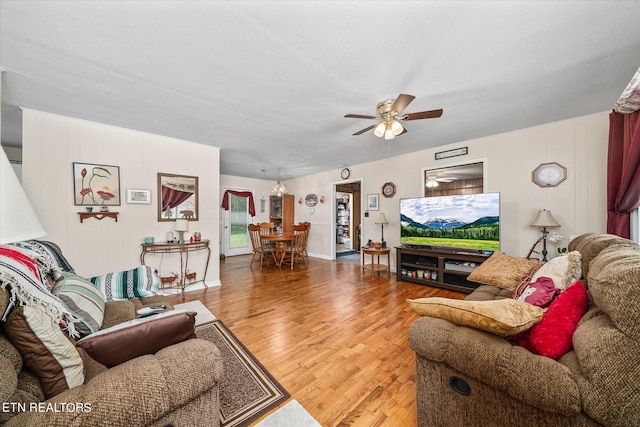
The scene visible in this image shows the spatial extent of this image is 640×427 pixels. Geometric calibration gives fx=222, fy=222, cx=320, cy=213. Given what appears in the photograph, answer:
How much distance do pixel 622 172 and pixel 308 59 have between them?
3257mm

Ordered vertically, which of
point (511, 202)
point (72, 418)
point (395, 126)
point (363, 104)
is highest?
point (363, 104)

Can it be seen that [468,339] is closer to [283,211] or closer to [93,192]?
[93,192]

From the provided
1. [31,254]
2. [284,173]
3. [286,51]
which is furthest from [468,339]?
[284,173]

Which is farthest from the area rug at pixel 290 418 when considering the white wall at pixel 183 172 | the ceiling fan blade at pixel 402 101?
the white wall at pixel 183 172

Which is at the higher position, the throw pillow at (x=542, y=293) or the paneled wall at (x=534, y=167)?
the paneled wall at (x=534, y=167)

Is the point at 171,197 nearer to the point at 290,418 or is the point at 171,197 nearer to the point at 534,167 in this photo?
the point at 290,418

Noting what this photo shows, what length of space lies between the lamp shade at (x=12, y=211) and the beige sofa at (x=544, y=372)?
1.55m

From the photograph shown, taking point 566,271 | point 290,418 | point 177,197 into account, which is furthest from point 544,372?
point 177,197

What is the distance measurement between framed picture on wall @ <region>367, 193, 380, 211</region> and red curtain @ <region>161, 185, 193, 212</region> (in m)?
3.57

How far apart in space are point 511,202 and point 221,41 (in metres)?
4.09

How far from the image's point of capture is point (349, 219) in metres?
7.86

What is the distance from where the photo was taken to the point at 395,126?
227 cm

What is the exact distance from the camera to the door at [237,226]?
6473 mm

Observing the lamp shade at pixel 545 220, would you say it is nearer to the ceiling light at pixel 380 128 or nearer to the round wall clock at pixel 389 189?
the round wall clock at pixel 389 189
